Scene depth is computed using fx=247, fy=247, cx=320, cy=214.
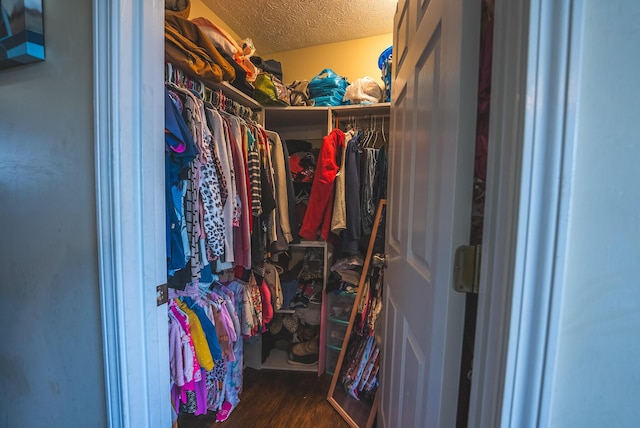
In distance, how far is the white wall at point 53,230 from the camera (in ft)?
1.96

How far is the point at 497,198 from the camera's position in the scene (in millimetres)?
389

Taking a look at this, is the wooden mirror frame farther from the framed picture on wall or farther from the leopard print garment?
the framed picture on wall

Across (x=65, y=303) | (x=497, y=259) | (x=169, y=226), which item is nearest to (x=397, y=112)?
(x=497, y=259)

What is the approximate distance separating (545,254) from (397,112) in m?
0.81

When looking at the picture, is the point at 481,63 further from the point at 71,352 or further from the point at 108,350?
the point at 71,352

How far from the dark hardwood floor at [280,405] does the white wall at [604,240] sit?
56.7 inches

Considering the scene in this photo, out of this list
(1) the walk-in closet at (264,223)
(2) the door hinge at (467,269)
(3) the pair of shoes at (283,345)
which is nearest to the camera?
(2) the door hinge at (467,269)

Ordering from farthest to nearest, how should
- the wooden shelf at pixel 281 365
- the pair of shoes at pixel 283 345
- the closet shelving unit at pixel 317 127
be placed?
the pair of shoes at pixel 283 345 < the wooden shelf at pixel 281 365 < the closet shelving unit at pixel 317 127

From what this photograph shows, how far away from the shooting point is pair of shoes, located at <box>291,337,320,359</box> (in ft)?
6.15

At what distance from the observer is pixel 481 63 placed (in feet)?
1.60

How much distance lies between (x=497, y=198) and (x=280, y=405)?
5.81 ft

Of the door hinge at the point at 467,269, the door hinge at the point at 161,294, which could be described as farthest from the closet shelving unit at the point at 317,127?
the door hinge at the point at 467,269

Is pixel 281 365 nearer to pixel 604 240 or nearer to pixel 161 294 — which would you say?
pixel 161 294

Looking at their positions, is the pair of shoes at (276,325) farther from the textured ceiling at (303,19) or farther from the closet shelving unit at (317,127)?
the textured ceiling at (303,19)
